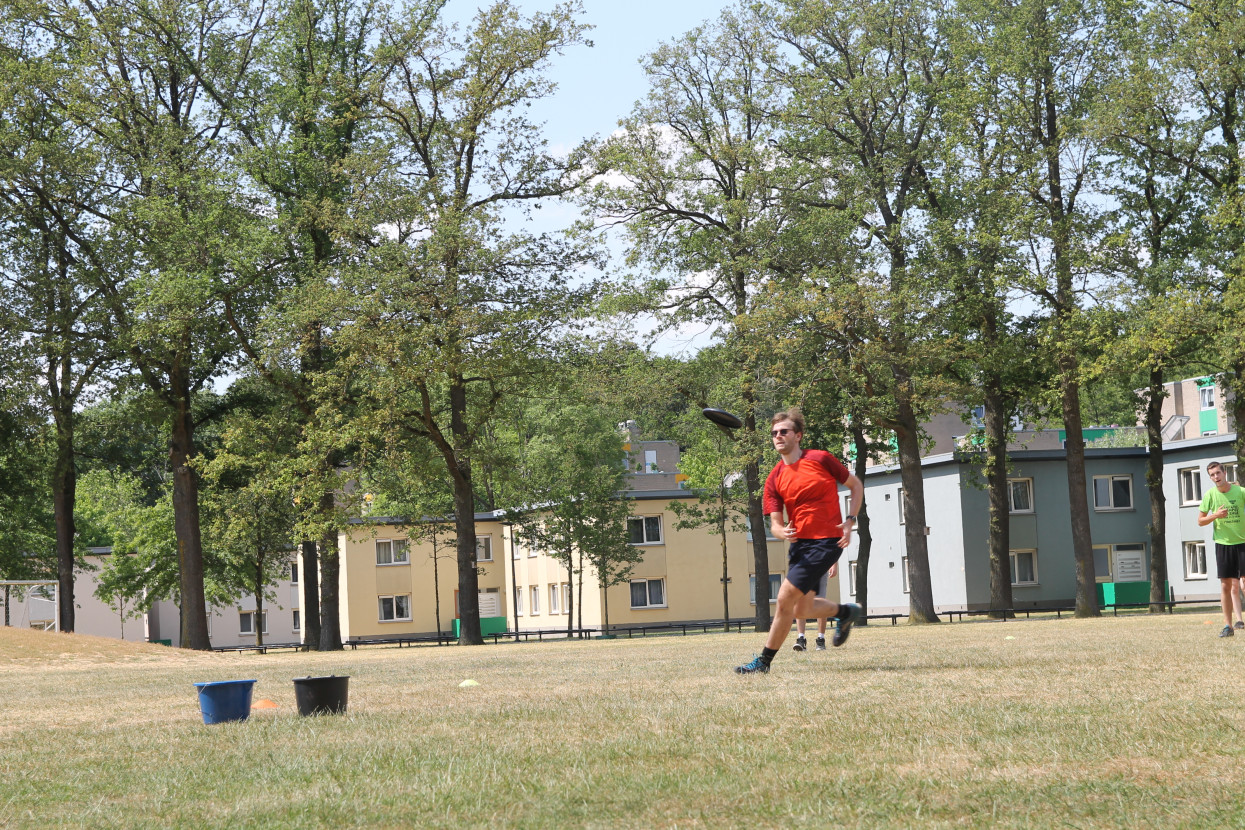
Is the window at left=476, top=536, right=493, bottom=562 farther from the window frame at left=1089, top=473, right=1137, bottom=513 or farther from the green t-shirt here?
the green t-shirt

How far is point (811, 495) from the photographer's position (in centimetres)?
1123

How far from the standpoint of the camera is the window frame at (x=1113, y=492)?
191 ft

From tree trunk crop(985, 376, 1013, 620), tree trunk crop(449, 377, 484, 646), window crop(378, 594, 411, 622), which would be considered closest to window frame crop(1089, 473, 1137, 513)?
tree trunk crop(985, 376, 1013, 620)

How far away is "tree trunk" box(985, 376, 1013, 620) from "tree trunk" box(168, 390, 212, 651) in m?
23.2

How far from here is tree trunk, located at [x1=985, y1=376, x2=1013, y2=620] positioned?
133 feet

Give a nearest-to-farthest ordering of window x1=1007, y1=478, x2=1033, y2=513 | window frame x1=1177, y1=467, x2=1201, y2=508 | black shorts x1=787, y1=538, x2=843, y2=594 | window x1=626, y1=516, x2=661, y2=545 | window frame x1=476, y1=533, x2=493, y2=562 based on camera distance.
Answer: black shorts x1=787, y1=538, x2=843, y2=594 < window frame x1=1177, y1=467, x2=1201, y2=508 < window x1=1007, y1=478, x2=1033, y2=513 < window x1=626, y1=516, x2=661, y2=545 < window frame x1=476, y1=533, x2=493, y2=562

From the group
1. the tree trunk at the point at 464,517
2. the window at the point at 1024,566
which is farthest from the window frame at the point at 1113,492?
the tree trunk at the point at 464,517

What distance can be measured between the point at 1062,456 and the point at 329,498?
110 ft

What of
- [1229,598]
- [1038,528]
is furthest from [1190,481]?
[1229,598]

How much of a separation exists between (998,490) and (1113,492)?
19956 millimetres

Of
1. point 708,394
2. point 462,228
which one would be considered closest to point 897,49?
point 708,394

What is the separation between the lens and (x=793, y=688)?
980cm

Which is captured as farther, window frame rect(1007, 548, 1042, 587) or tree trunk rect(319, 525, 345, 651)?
window frame rect(1007, 548, 1042, 587)

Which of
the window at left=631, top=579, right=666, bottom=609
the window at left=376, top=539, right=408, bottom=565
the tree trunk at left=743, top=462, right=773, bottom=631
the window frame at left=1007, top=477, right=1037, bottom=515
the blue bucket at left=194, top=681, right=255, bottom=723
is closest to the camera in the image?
the blue bucket at left=194, top=681, right=255, bottom=723
